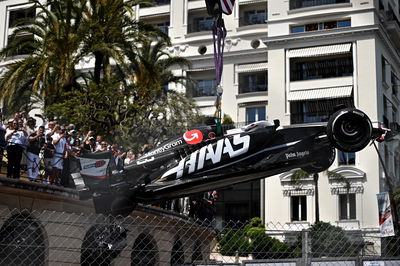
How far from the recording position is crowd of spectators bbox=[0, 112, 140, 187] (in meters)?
14.8

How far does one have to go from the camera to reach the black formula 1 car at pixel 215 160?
7.29 m

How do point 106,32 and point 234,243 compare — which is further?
point 106,32

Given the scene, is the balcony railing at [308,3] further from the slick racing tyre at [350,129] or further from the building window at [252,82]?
the slick racing tyre at [350,129]

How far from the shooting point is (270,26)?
45.3m

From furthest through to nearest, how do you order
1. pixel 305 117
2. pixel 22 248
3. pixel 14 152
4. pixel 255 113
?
pixel 255 113
pixel 305 117
pixel 14 152
pixel 22 248

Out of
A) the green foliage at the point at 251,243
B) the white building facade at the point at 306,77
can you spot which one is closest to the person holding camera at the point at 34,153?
the green foliage at the point at 251,243

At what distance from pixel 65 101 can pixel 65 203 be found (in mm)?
10919

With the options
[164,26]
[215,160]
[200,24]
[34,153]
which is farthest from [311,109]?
[215,160]

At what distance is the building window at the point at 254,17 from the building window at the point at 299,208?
14020mm

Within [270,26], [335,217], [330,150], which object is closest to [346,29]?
[270,26]

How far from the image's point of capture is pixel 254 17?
47.8 meters

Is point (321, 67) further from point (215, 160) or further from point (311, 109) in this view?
point (215, 160)

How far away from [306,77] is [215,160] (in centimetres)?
3777

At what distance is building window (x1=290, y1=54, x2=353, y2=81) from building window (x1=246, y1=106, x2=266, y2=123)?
3.45 m
